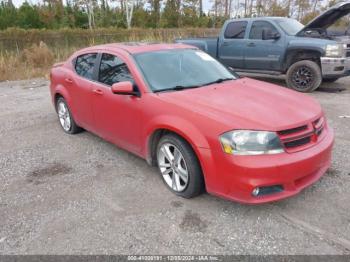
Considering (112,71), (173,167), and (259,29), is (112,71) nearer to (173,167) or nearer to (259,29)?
(173,167)

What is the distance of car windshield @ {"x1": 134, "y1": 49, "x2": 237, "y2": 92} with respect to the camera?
3.67m

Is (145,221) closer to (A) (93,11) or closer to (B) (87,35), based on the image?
(B) (87,35)

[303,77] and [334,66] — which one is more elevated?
[334,66]

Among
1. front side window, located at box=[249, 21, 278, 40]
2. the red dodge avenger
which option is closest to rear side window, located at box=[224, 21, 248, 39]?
front side window, located at box=[249, 21, 278, 40]

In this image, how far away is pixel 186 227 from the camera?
9.47 ft

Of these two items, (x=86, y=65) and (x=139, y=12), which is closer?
(x=86, y=65)

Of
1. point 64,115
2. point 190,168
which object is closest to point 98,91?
point 64,115

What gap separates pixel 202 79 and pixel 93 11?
2980 centimetres

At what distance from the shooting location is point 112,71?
417 cm

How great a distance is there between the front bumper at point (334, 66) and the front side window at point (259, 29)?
5.05 feet

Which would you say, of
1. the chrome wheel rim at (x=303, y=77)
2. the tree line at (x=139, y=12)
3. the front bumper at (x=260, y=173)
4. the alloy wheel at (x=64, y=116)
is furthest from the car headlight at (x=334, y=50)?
the tree line at (x=139, y=12)

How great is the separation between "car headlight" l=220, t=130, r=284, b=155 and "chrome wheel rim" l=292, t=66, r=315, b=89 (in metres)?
5.87

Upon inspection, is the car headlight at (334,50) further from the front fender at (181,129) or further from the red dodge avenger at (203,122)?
the front fender at (181,129)

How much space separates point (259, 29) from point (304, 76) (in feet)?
5.89
